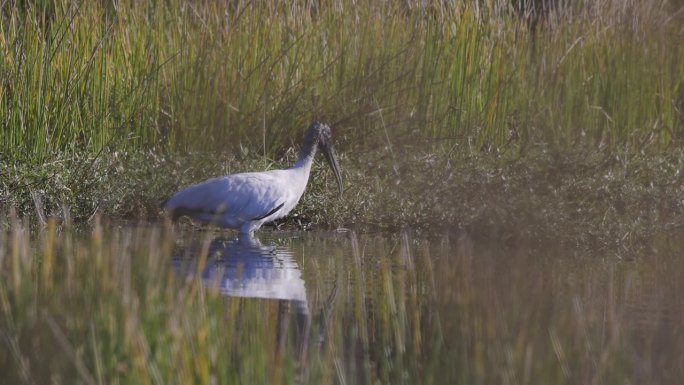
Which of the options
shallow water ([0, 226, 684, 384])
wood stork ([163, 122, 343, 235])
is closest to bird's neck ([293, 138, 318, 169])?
wood stork ([163, 122, 343, 235])

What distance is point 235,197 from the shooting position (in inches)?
300

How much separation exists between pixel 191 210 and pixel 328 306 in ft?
7.03

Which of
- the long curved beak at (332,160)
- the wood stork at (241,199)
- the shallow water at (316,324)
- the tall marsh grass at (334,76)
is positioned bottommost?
the shallow water at (316,324)

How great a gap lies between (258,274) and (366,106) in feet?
10.9

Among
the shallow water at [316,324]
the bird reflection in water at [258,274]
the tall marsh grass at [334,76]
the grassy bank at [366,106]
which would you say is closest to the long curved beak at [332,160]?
the grassy bank at [366,106]

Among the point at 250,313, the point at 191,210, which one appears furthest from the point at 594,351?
the point at 191,210

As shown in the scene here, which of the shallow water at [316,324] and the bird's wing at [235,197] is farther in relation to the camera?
the bird's wing at [235,197]

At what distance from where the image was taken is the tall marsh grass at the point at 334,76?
9094 millimetres

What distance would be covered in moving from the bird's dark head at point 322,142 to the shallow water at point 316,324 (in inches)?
76.8

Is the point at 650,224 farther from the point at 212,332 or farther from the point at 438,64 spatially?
the point at 212,332

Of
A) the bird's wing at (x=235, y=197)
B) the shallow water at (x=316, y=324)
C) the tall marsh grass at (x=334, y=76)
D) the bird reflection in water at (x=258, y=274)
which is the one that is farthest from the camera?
the tall marsh grass at (x=334, y=76)

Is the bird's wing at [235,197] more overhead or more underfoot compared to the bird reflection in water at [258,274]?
more overhead

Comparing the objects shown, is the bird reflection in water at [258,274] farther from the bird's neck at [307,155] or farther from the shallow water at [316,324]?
the bird's neck at [307,155]

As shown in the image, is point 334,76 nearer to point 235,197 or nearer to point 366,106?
point 366,106
